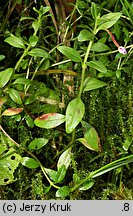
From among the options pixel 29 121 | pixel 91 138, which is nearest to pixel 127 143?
pixel 91 138

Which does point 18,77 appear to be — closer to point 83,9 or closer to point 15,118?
point 15,118

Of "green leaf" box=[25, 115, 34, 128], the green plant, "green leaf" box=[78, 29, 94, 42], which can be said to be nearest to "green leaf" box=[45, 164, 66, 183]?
the green plant

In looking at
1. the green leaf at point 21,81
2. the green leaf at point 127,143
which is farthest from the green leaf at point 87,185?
the green leaf at point 21,81

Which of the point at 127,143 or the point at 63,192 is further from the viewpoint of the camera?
the point at 127,143

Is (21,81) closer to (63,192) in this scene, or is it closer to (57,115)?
(57,115)

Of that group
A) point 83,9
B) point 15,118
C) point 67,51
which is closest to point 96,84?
point 67,51

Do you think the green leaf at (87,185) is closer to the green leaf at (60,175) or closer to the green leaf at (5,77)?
the green leaf at (60,175)
